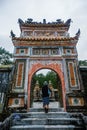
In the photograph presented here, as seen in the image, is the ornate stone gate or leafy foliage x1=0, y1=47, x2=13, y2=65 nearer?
the ornate stone gate

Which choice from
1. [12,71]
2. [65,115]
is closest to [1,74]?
[12,71]

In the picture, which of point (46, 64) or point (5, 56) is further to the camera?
point (5, 56)

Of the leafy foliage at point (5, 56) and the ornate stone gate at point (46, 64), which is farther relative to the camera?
the leafy foliage at point (5, 56)

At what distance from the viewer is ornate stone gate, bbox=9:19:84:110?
9156mm

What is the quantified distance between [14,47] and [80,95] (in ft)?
18.6

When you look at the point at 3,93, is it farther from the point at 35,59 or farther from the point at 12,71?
the point at 35,59

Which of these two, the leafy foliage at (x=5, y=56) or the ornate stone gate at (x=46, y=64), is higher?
the leafy foliage at (x=5, y=56)

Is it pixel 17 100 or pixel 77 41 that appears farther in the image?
pixel 77 41

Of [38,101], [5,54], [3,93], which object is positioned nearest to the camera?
[3,93]

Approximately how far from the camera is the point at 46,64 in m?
10.4

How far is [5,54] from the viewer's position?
2555 centimetres

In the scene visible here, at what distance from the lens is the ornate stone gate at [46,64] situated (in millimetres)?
9156

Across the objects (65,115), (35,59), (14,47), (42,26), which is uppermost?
(42,26)

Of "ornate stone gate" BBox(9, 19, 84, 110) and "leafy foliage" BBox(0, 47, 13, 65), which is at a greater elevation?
"leafy foliage" BBox(0, 47, 13, 65)
